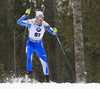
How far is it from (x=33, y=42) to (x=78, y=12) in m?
2.55

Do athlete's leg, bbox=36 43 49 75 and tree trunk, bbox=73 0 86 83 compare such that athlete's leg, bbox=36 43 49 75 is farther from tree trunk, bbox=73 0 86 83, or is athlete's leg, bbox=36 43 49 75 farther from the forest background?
tree trunk, bbox=73 0 86 83

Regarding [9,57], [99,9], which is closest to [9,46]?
[9,57]

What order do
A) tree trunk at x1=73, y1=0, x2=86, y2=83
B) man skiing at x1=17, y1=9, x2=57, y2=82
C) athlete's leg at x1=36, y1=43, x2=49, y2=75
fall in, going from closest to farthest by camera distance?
man skiing at x1=17, y1=9, x2=57, y2=82 < athlete's leg at x1=36, y1=43, x2=49, y2=75 < tree trunk at x1=73, y1=0, x2=86, y2=83

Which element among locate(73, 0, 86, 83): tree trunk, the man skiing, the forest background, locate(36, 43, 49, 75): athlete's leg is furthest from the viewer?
the forest background

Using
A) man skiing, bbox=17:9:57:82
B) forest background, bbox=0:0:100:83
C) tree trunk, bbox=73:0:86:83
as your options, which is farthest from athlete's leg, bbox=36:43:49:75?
tree trunk, bbox=73:0:86:83

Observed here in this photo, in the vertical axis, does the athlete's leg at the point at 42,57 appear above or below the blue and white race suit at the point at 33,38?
below

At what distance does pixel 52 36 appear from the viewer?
87.7 feet

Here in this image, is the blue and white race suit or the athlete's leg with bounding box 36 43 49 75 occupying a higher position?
the blue and white race suit

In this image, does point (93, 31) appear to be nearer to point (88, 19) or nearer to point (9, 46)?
point (88, 19)

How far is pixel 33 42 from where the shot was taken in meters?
8.23

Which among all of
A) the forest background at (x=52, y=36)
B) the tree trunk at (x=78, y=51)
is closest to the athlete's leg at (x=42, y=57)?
the forest background at (x=52, y=36)

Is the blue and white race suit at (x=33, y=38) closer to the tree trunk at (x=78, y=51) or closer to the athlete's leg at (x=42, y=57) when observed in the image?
the athlete's leg at (x=42, y=57)

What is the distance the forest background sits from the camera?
49.8 feet

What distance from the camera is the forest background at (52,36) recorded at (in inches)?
598
